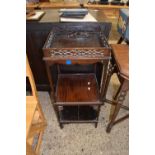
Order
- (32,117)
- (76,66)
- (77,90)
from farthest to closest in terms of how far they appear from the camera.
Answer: (76,66) < (77,90) < (32,117)

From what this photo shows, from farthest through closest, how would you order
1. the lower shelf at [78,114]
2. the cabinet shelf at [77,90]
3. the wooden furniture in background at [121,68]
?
the lower shelf at [78,114]
the cabinet shelf at [77,90]
the wooden furniture in background at [121,68]

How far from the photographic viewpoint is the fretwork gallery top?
916 mm

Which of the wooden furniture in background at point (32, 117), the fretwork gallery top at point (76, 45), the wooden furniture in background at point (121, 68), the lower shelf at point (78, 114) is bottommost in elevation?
the lower shelf at point (78, 114)

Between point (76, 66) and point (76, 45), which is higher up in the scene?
point (76, 45)

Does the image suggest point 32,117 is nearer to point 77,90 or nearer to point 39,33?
point 77,90

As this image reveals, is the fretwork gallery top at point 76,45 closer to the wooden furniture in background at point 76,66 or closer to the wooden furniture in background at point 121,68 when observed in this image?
the wooden furniture in background at point 76,66

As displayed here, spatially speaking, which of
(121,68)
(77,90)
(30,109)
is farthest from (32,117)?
(121,68)

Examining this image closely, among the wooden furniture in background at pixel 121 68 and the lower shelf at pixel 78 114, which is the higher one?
the wooden furniture in background at pixel 121 68

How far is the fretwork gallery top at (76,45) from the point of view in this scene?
0.92 meters

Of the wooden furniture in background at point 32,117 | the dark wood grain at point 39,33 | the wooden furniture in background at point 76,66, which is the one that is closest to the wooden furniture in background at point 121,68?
the wooden furniture in background at point 76,66

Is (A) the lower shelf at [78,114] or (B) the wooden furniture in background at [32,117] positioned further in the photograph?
(A) the lower shelf at [78,114]

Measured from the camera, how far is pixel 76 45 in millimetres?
1000

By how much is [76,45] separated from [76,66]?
1.61 feet
